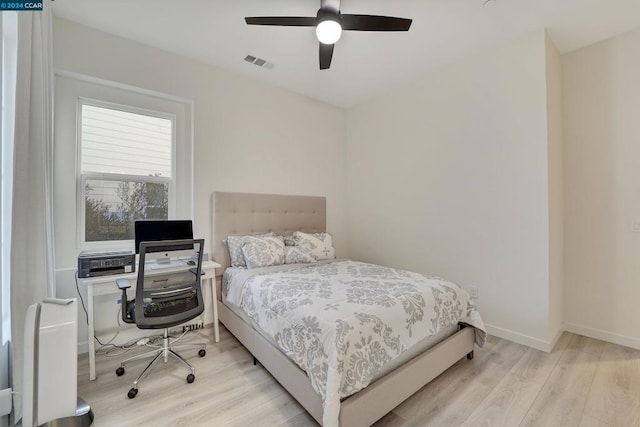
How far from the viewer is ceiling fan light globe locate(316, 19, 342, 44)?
1954mm

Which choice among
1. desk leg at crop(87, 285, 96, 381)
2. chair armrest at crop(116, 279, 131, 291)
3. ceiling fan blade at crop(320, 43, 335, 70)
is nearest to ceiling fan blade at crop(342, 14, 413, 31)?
ceiling fan blade at crop(320, 43, 335, 70)

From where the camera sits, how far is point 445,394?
6.16ft

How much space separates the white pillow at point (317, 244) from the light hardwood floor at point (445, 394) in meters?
1.32

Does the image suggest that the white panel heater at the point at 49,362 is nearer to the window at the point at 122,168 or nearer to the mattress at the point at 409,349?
the mattress at the point at 409,349

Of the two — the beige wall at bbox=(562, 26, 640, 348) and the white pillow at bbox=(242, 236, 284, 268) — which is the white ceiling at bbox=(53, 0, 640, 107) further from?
the white pillow at bbox=(242, 236, 284, 268)

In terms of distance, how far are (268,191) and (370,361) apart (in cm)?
253

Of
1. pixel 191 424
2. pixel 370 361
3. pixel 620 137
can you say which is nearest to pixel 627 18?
pixel 620 137

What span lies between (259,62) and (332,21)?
1.41 metres

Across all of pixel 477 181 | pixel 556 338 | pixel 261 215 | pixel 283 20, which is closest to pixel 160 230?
pixel 261 215

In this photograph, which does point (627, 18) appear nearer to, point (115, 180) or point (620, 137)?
point (620, 137)

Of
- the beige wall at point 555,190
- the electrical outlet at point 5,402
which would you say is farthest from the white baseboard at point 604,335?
the electrical outlet at point 5,402

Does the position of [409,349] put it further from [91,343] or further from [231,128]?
[231,128]

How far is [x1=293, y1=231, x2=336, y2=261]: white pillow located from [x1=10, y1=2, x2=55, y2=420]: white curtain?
218 centimetres

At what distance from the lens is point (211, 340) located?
8.85 feet
